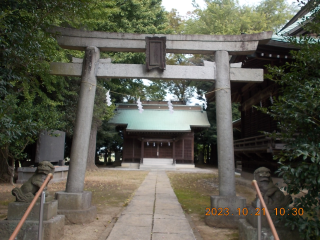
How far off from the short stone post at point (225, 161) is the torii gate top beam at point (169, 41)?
0.86ft

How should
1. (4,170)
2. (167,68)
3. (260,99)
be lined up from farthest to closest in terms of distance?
(260,99) < (4,170) < (167,68)

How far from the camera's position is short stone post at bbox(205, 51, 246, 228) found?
5.02m

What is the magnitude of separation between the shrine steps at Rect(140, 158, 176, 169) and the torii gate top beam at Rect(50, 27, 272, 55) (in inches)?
649

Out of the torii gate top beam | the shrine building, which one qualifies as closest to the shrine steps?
the shrine building

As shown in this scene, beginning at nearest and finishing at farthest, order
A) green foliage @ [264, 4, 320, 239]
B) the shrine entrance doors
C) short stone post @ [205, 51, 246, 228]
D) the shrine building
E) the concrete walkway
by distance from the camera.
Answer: green foliage @ [264, 4, 320, 239] < the concrete walkway < short stone post @ [205, 51, 246, 228] < the shrine building < the shrine entrance doors

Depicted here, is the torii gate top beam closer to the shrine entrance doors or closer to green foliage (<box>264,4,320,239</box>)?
green foliage (<box>264,4,320,239</box>)

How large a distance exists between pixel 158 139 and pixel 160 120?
206cm

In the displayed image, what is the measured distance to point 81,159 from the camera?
5.34 metres

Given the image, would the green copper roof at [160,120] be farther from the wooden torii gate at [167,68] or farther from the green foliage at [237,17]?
the wooden torii gate at [167,68]

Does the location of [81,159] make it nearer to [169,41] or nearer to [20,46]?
[20,46]

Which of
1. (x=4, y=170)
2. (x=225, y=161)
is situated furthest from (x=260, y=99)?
(x=4, y=170)

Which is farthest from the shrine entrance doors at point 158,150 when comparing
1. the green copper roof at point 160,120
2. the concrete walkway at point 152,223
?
the concrete walkway at point 152,223

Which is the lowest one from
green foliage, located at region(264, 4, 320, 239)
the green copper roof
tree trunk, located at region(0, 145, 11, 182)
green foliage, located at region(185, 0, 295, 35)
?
tree trunk, located at region(0, 145, 11, 182)

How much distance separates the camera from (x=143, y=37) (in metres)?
5.83
